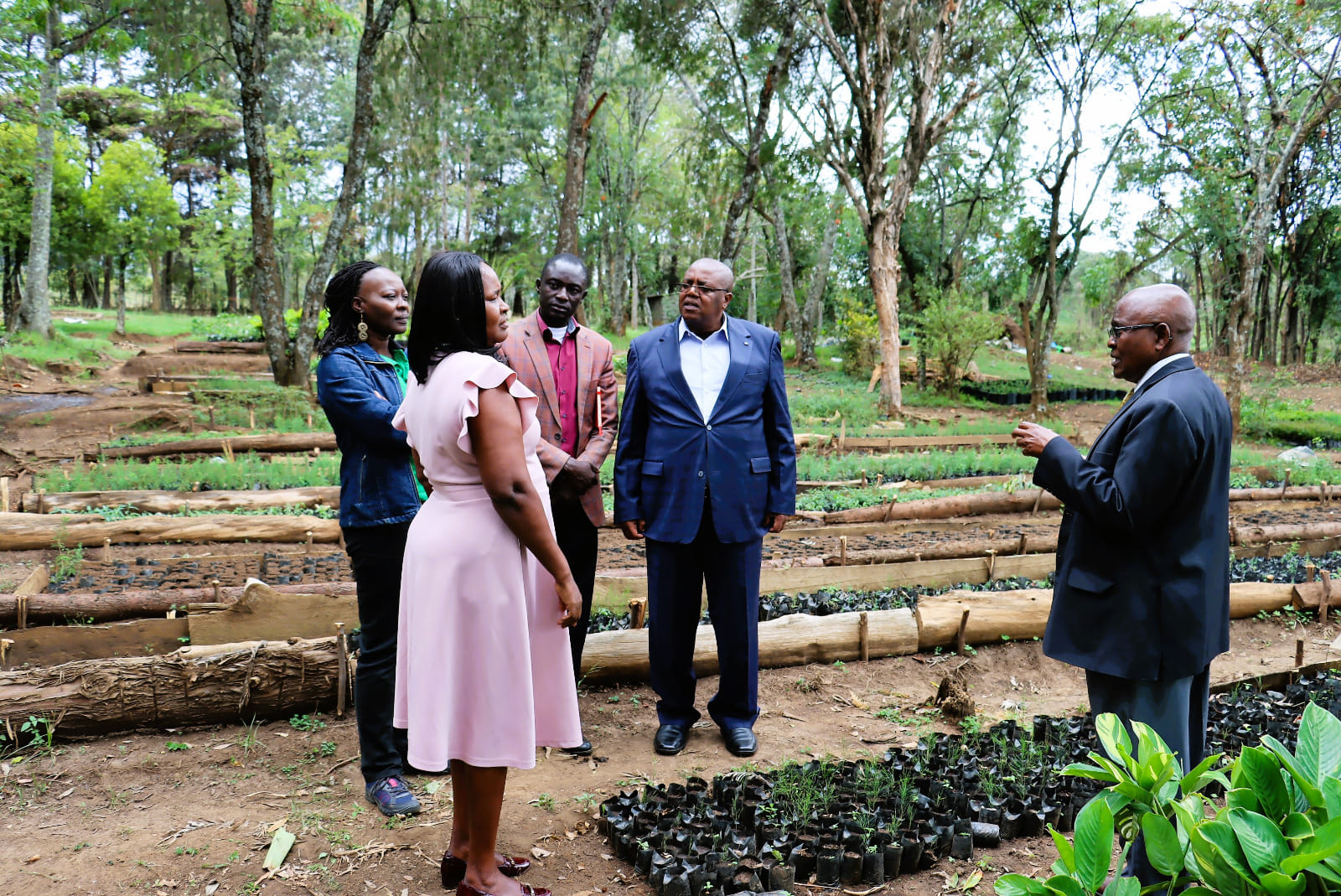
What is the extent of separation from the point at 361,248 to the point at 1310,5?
2913 cm

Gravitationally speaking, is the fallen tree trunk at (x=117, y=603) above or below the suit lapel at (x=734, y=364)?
below

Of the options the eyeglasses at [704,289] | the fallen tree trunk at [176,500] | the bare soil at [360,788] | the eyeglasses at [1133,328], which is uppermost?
the eyeglasses at [704,289]

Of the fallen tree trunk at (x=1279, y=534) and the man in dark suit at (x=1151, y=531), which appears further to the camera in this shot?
the fallen tree trunk at (x=1279, y=534)

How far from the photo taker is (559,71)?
26.5m

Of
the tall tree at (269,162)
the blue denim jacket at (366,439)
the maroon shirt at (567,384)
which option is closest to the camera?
the blue denim jacket at (366,439)

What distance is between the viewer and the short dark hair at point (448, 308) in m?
2.39

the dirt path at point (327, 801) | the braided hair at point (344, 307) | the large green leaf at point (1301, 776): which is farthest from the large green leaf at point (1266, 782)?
the braided hair at point (344, 307)

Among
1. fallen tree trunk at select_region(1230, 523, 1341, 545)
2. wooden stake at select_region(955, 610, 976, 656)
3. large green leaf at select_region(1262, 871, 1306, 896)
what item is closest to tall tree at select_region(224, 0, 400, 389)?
wooden stake at select_region(955, 610, 976, 656)

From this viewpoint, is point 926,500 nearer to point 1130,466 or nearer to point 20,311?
point 1130,466

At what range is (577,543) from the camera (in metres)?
3.86

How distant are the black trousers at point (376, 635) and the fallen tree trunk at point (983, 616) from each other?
3093mm

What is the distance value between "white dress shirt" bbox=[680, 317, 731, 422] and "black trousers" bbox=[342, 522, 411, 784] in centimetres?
136

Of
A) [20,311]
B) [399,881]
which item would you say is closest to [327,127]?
[20,311]

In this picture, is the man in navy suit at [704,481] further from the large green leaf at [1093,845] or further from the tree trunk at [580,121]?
the tree trunk at [580,121]
